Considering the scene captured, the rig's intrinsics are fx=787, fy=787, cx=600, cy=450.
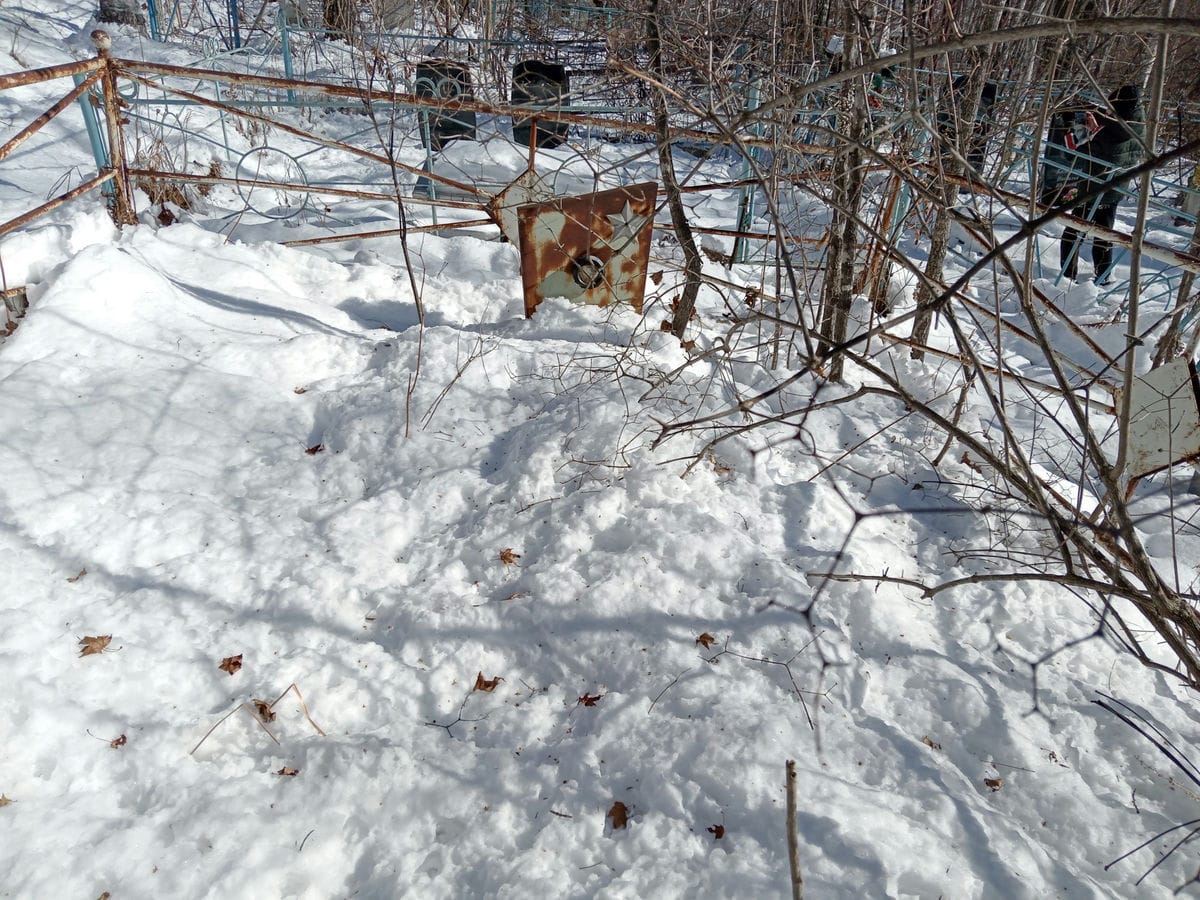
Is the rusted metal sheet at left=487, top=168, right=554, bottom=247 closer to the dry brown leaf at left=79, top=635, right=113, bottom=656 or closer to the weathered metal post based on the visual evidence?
the weathered metal post

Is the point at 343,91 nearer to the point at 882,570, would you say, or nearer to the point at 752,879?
the point at 882,570

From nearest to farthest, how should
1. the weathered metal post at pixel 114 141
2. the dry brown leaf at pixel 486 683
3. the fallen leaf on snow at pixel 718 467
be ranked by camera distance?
the dry brown leaf at pixel 486 683
the fallen leaf on snow at pixel 718 467
the weathered metal post at pixel 114 141

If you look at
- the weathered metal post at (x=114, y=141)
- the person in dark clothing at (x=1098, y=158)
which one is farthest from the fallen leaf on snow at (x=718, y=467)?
the person in dark clothing at (x=1098, y=158)

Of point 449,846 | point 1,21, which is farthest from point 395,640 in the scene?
point 1,21

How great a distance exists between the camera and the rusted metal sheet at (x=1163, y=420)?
1.85 meters

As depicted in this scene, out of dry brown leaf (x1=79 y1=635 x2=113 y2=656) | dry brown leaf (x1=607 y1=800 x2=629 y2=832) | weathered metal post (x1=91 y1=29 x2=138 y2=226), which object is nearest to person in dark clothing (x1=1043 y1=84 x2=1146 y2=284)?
dry brown leaf (x1=607 y1=800 x2=629 y2=832)

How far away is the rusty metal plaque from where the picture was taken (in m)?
3.72

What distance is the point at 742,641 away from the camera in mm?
2205

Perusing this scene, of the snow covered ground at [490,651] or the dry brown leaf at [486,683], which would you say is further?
the dry brown leaf at [486,683]

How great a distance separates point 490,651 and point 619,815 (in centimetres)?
63

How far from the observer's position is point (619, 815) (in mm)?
1796

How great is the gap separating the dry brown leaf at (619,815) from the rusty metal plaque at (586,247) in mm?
2467

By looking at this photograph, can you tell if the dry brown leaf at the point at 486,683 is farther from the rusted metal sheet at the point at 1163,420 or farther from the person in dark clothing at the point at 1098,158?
the person in dark clothing at the point at 1098,158

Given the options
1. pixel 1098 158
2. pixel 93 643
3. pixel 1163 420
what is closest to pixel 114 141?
pixel 93 643
